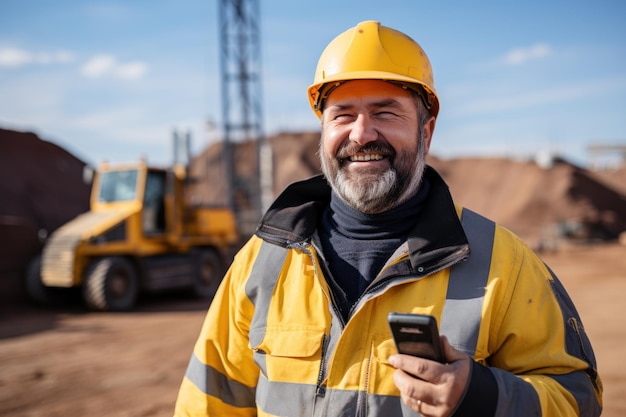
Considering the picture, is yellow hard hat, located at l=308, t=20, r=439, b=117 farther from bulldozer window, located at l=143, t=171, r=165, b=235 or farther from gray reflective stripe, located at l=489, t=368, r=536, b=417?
bulldozer window, located at l=143, t=171, r=165, b=235

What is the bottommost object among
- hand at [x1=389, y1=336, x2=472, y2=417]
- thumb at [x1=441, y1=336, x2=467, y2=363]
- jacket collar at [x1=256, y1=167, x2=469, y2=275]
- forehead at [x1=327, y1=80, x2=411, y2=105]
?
hand at [x1=389, y1=336, x2=472, y2=417]

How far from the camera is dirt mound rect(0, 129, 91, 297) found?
65.6 feet

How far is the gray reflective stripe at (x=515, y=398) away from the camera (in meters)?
1.51

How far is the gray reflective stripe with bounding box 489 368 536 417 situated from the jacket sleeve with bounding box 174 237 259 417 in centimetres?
90

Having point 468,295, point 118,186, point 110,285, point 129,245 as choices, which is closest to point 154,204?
point 118,186

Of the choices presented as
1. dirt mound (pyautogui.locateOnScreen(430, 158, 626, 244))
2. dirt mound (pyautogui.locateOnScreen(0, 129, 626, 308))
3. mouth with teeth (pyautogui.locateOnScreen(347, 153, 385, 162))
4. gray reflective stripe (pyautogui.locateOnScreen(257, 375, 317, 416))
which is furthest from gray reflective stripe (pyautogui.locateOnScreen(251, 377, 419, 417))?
dirt mound (pyautogui.locateOnScreen(430, 158, 626, 244))

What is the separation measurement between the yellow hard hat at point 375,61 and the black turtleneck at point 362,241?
1.40ft

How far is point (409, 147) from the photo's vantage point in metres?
2.07

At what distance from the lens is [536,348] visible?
1.67 m

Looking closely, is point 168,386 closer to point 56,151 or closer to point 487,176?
A: point 56,151

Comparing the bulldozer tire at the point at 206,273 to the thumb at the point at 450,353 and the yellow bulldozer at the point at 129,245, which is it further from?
the thumb at the point at 450,353

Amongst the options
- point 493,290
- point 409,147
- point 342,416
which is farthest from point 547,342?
point 409,147

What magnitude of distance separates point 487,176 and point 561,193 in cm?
671

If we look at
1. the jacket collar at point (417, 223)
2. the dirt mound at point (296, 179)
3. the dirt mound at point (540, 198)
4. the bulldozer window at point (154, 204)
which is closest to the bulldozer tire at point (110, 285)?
the bulldozer window at point (154, 204)
